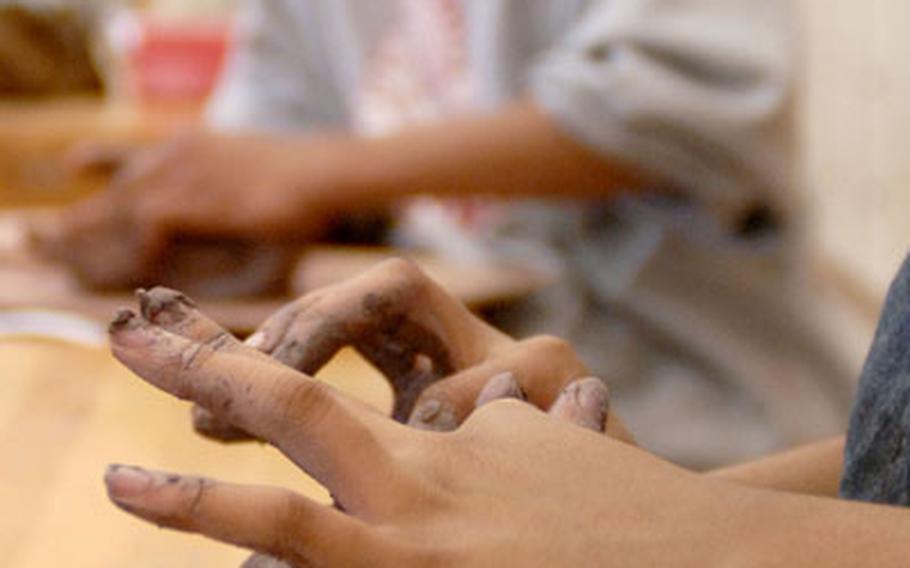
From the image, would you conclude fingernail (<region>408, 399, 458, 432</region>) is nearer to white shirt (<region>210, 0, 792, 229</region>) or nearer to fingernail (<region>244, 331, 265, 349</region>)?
fingernail (<region>244, 331, 265, 349</region>)

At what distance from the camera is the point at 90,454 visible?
87 centimetres

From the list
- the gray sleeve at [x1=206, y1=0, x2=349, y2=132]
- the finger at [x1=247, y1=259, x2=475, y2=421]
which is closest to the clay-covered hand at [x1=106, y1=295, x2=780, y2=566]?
the finger at [x1=247, y1=259, x2=475, y2=421]

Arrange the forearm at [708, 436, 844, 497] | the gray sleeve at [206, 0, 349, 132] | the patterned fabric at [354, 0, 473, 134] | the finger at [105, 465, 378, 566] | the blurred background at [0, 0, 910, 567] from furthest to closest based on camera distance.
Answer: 1. the gray sleeve at [206, 0, 349, 132]
2. the patterned fabric at [354, 0, 473, 134]
3. the blurred background at [0, 0, 910, 567]
4. the forearm at [708, 436, 844, 497]
5. the finger at [105, 465, 378, 566]

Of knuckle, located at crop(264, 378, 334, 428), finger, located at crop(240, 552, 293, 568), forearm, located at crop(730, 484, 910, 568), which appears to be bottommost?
finger, located at crop(240, 552, 293, 568)

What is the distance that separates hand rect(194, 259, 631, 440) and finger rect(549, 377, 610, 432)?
0.05 m

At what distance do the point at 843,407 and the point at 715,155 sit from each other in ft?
0.82

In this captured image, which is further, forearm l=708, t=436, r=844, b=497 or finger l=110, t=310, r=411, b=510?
forearm l=708, t=436, r=844, b=497

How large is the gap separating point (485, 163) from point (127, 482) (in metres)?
0.97

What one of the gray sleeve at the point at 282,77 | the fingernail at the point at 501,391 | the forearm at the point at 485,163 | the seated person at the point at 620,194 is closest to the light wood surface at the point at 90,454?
the fingernail at the point at 501,391

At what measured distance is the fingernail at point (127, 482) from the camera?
39 centimetres

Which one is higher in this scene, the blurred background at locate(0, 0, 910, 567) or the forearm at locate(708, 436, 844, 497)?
the forearm at locate(708, 436, 844, 497)

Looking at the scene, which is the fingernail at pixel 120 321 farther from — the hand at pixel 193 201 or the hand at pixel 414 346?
the hand at pixel 193 201

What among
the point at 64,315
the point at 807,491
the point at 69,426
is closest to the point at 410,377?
the point at 807,491

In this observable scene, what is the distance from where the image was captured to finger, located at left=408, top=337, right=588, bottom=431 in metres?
0.53
